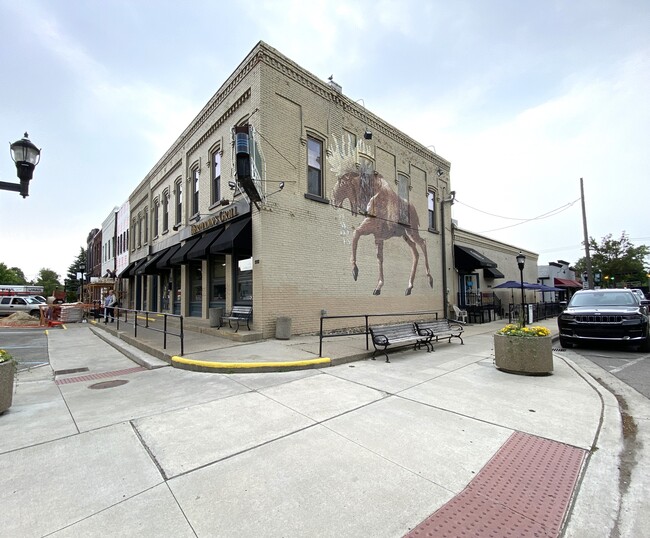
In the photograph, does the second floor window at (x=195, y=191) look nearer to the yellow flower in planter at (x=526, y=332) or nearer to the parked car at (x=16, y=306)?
the yellow flower in planter at (x=526, y=332)

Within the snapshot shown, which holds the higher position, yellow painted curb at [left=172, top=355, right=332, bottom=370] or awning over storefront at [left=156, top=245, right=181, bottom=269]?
awning over storefront at [left=156, top=245, right=181, bottom=269]

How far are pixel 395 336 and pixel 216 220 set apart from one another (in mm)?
8060

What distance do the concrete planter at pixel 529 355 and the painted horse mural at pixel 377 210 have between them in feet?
24.1

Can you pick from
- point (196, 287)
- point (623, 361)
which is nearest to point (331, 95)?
point (196, 287)

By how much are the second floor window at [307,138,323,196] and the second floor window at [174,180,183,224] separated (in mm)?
7624

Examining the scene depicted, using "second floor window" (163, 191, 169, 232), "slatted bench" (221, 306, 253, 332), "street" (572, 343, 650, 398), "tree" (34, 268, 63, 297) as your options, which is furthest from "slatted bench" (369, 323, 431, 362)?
"tree" (34, 268, 63, 297)

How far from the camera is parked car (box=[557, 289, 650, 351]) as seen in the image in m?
8.96

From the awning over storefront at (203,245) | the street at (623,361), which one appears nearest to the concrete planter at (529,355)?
the street at (623,361)

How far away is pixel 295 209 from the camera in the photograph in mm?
11539

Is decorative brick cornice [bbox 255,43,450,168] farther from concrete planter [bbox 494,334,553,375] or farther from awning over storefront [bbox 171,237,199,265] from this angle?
concrete planter [bbox 494,334,553,375]

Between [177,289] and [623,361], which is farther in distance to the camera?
[177,289]

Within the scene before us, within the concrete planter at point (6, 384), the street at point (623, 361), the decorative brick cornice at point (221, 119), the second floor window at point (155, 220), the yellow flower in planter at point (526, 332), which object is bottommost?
the street at point (623, 361)

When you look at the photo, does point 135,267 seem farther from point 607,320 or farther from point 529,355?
point 607,320

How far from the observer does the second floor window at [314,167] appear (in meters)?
12.5
